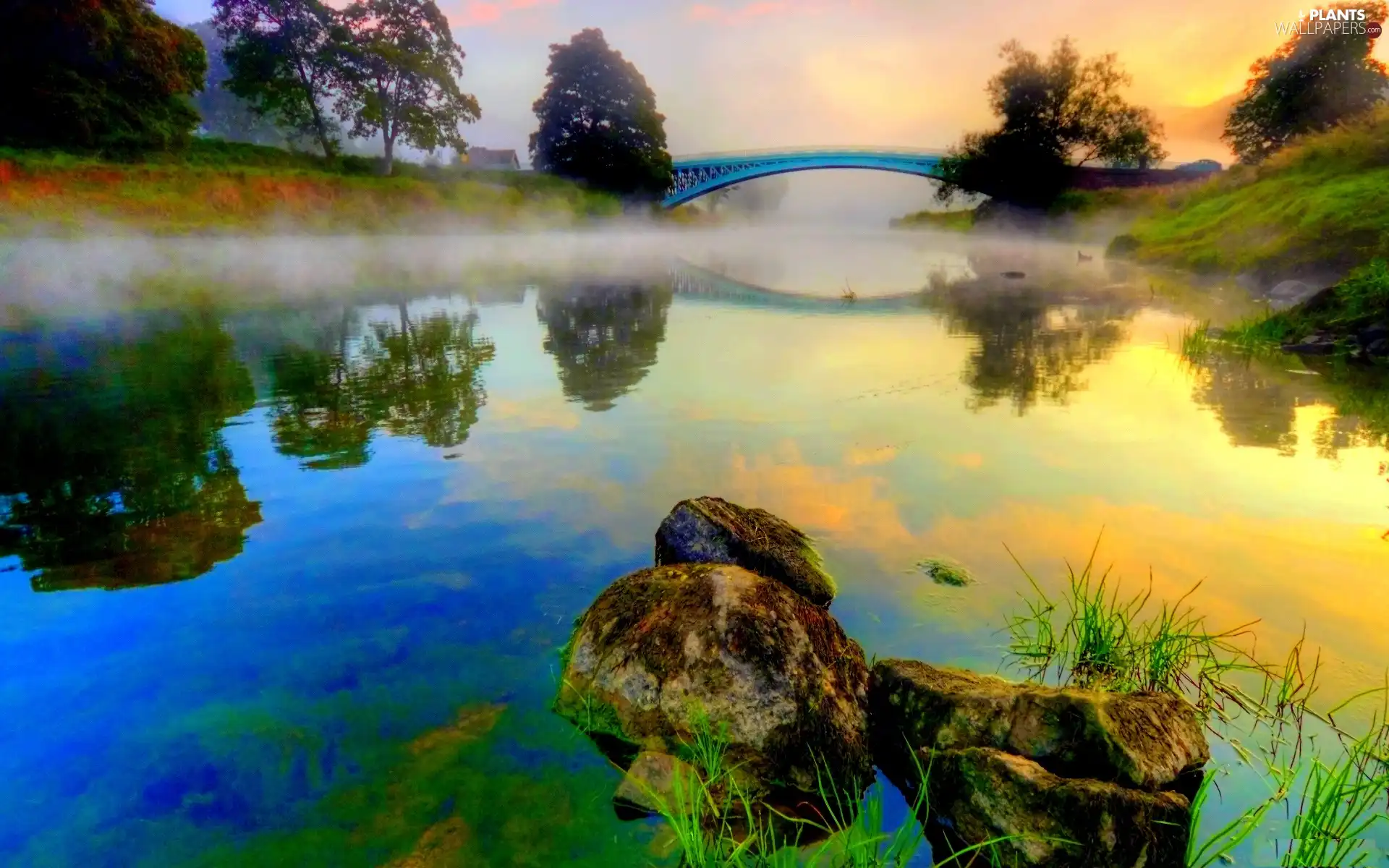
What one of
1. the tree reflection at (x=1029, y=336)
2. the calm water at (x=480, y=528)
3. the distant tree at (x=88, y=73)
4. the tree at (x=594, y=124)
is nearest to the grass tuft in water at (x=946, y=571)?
the calm water at (x=480, y=528)

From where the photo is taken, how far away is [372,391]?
12648mm

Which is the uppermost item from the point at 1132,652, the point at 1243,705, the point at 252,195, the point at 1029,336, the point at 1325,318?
the point at 252,195

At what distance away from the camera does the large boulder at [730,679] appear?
4.11 m

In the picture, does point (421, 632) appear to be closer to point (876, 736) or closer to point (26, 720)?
point (26, 720)

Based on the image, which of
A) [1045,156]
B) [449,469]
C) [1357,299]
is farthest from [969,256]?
[449,469]

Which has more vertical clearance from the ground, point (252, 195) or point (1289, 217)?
point (252, 195)

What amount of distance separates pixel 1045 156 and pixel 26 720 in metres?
83.5

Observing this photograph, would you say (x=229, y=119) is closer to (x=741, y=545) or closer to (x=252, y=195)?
(x=252, y=195)

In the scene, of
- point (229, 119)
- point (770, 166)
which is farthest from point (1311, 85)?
point (229, 119)

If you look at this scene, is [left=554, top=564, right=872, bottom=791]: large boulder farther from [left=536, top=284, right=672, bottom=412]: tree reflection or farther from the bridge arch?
the bridge arch

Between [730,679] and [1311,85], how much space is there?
71.8 metres

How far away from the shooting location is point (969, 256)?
181ft

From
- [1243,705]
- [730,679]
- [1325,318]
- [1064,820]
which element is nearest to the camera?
[1064,820]

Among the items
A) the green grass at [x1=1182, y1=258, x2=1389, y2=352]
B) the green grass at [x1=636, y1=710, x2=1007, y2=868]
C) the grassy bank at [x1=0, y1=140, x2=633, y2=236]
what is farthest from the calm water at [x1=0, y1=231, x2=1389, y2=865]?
the grassy bank at [x1=0, y1=140, x2=633, y2=236]
